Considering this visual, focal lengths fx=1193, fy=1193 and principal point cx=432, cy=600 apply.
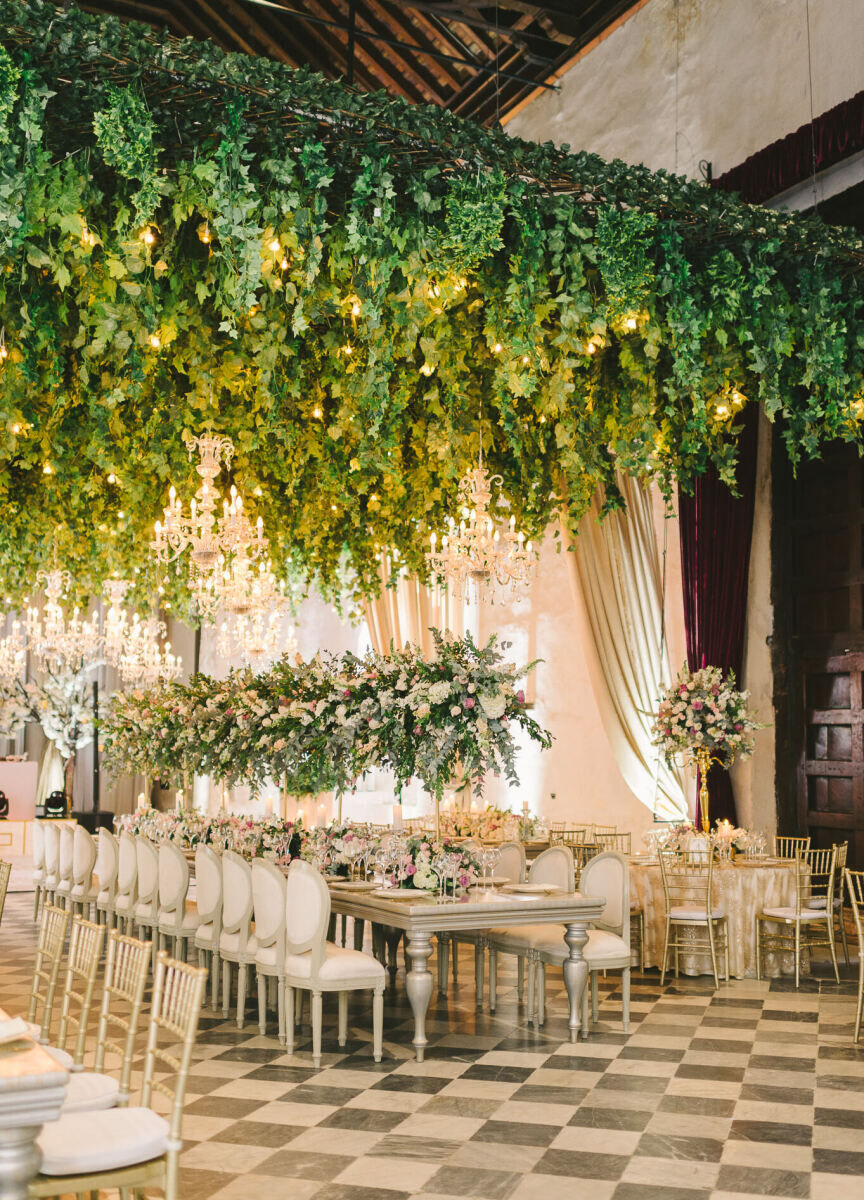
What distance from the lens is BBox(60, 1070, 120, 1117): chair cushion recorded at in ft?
11.2

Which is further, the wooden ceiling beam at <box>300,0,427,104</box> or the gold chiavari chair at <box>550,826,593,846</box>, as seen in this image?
Answer: the wooden ceiling beam at <box>300,0,427,104</box>

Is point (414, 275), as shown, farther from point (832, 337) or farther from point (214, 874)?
point (214, 874)

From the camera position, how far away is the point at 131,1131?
3100mm

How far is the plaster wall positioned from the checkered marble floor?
6685 millimetres

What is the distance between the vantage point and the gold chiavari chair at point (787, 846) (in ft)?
30.8

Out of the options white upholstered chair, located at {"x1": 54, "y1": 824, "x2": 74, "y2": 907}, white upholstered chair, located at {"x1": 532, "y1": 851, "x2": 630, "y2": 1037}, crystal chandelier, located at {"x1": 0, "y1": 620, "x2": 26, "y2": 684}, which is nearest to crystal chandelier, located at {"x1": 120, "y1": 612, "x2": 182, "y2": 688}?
crystal chandelier, located at {"x1": 0, "y1": 620, "x2": 26, "y2": 684}

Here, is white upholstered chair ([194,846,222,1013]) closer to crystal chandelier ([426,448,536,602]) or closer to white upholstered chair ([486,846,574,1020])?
white upholstered chair ([486,846,574,1020])

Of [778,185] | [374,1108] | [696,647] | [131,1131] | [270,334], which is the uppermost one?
[778,185]

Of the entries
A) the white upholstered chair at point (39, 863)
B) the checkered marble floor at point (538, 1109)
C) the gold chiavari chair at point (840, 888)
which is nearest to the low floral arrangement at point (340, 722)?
the white upholstered chair at point (39, 863)

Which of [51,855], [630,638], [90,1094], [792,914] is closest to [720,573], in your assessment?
[630,638]

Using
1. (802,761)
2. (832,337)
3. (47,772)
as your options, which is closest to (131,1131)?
(832,337)

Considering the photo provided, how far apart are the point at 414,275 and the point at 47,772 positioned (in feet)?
43.5

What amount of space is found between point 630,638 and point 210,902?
216 inches

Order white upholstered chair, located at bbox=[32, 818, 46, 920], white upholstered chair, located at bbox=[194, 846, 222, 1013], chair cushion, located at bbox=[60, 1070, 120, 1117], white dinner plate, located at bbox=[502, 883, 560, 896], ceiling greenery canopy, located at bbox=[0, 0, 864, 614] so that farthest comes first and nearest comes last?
white upholstered chair, located at bbox=[32, 818, 46, 920] < white upholstered chair, located at bbox=[194, 846, 222, 1013] < white dinner plate, located at bbox=[502, 883, 560, 896] < ceiling greenery canopy, located at bbox=[0, 0, 864, 614] < chair cushion, located at bbox=[60, 1070, 120, 1117]
